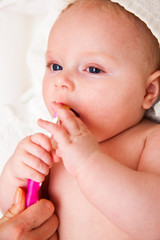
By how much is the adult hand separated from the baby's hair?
544 millimetres

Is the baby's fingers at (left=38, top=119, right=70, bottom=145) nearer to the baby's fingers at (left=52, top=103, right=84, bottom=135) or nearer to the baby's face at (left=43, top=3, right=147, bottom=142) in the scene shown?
the baby's fingers at (left=52, top=103, right=84, bottom=135)

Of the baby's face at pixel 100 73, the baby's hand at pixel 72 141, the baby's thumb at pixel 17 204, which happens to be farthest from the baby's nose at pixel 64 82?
the baby's thumb at pixel 17 204

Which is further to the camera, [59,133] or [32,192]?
[32,192]

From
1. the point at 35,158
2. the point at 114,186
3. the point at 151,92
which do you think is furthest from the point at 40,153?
the point at 151,92

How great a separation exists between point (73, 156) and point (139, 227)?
23 centimetres

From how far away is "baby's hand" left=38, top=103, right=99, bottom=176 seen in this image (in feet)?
2.60

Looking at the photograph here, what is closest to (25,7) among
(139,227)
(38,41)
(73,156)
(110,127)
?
(38,41)

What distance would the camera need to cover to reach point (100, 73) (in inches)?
36.8

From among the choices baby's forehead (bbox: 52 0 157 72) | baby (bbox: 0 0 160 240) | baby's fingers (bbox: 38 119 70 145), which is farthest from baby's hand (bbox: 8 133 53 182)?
baby's forehead (bbox: 52 0 157 72)

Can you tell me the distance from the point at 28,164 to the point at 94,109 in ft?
0.84

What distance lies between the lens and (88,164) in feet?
2.57

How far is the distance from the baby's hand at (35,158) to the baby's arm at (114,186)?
0.12m

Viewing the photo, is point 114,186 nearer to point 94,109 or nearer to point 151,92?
point 94,109

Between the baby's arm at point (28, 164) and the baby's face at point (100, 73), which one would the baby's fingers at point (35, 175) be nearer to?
the baby's arm at point (28, 164)
